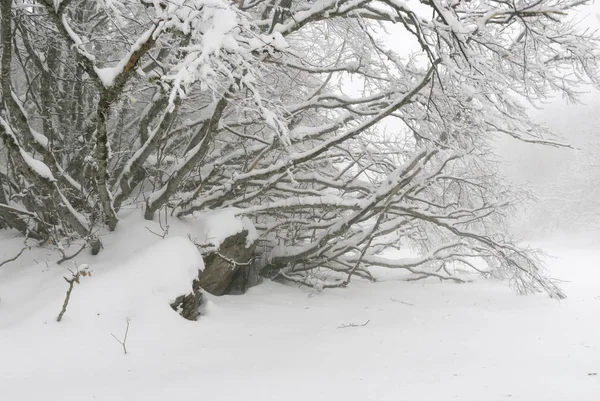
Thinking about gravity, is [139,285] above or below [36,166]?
below

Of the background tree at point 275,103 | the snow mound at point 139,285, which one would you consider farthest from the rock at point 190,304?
the background tree at point 275,103

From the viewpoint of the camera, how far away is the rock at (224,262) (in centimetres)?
503

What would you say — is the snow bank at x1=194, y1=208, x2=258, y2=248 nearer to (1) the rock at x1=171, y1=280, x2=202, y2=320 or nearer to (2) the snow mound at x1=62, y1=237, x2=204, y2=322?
(1) the rock at x1=171, y1=280, x2=202, y2=320

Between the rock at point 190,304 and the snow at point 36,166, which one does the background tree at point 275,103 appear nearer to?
the snow at point 36,166

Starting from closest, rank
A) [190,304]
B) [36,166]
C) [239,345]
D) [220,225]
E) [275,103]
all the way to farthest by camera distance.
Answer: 1. [239,345]
2. [36,166]
3. [190,304]
4. [275,103]
5. [220,225]

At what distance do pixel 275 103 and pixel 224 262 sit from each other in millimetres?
2269

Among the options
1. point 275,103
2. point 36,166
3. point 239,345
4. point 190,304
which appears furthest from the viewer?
point 275,103

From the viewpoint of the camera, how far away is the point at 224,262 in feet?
17.3

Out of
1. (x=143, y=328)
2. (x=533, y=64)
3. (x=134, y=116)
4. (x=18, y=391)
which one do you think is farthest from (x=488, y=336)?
(x=134, y=116)

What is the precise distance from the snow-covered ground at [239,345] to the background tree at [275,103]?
899mm

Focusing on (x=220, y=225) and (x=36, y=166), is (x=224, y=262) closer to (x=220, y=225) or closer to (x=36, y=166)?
(x=220, y=225)

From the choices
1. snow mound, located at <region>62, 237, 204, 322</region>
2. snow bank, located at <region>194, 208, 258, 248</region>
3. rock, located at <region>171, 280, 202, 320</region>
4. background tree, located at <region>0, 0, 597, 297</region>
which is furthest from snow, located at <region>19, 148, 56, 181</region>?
snow bank, located at <region>194, 208, 258, 248</region>

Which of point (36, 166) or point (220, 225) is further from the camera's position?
point (220, 225)

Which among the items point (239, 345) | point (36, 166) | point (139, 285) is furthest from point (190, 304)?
point (36, 166)
